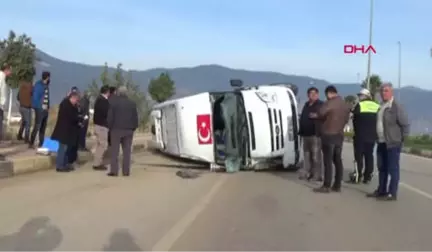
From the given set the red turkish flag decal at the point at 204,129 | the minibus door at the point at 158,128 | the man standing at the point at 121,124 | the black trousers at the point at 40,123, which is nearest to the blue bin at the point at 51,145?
the black trousers at the point at 40,123

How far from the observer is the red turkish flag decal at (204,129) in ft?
53.6

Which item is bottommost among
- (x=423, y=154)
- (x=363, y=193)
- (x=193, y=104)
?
(x=423, y=154)

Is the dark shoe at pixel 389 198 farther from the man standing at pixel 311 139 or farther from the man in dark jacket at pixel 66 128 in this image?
the man in dark jacket at pixel 66 128

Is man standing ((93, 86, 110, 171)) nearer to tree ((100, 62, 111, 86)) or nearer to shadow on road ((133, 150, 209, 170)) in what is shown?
shadow on road ((133, 150, 209, 170))

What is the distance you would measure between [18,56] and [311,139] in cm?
2426

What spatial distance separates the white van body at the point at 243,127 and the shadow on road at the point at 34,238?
780 centimetres

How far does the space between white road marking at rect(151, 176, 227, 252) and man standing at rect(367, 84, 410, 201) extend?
2.93 metres

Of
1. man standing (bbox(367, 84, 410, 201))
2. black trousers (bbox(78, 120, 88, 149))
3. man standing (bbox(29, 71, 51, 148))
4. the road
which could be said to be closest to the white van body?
the road

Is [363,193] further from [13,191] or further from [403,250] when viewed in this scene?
[13,191]

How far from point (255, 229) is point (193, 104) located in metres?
8.30

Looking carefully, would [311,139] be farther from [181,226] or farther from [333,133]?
[181,226]

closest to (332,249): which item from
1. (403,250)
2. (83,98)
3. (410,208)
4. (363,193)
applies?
(403,250)

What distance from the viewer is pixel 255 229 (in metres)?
8.66

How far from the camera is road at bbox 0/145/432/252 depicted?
25.4 feet
